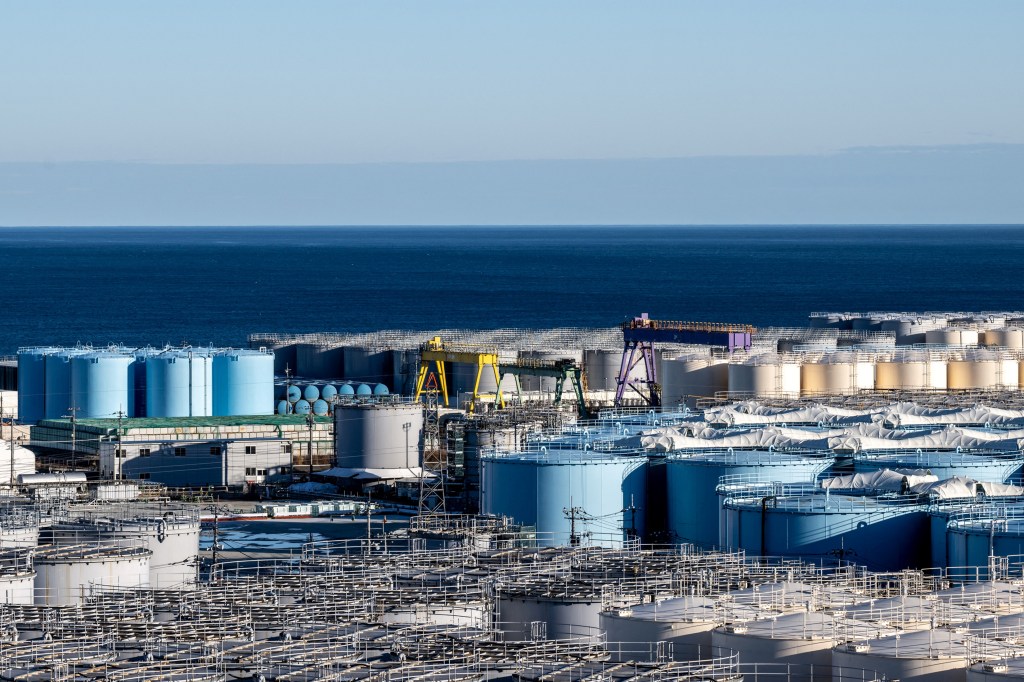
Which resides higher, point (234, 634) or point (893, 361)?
point (893, 361)

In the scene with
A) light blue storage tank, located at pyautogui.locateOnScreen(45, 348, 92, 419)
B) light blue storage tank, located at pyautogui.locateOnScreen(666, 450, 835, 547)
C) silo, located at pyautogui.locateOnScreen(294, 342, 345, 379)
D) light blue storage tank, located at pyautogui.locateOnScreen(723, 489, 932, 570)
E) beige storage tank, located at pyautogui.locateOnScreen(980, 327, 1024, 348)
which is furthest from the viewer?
silo, located at pyautogui.locateOnScreen(294, 342, 345, 379)

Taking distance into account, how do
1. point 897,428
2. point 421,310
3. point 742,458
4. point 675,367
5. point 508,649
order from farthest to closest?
point 421,310
point 675,367
point 897,428
point 742,458
point 508,649

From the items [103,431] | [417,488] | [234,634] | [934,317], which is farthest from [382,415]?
[934,317]

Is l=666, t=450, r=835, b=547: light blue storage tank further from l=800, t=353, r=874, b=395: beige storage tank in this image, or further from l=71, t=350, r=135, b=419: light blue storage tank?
l=71, t=350, r=135, b=419: light blue storage tank

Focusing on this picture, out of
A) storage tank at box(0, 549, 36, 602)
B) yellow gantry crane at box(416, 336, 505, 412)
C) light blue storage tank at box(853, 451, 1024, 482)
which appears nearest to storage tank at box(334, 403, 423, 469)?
yellow gantry crane at box(416, 336, 505, 412)

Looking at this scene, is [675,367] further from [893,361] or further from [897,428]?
[897,428]

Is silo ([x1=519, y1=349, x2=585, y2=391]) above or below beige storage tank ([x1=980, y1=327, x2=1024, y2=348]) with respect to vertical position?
below

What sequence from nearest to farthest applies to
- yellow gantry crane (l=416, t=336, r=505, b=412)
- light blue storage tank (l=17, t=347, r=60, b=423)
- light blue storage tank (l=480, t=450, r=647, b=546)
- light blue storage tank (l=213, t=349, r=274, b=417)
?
light blue storage tank (l=480, t=450, r=647, b=546) < yellow gantry crane (l=416, t=336, r=505, b=412) < light blue storage tank (l=213, t=349, r=274, b=417) < light blue storage tank (l=17, t=347, r=60, b=423)

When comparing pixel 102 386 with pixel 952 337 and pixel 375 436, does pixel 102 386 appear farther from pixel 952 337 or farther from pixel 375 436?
pixel 952 337
